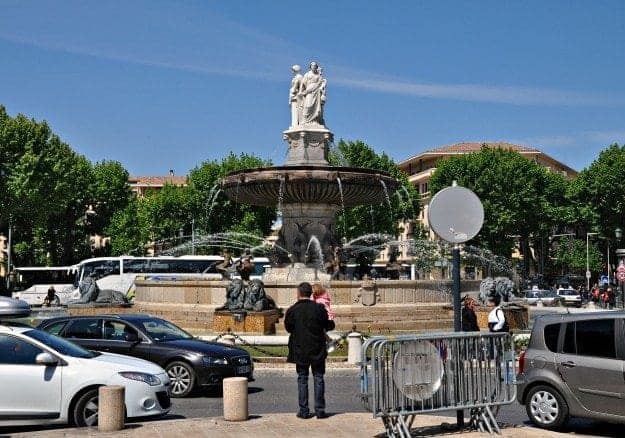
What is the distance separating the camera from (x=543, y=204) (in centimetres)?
6994

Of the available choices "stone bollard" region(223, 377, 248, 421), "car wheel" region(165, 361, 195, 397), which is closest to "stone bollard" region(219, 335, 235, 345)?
"car wheel" region(165, 361, 195, 397)

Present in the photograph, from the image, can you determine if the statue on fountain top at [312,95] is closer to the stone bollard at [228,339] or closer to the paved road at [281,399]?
the stone bollard at [228,339]

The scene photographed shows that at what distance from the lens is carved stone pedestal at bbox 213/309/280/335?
21578 millimetres

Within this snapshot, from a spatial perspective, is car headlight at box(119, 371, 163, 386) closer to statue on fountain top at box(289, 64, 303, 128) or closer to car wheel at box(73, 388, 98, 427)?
car wheel at box(73, 388, 98, 427)

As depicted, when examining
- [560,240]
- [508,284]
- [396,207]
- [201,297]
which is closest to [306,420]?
[201,297]

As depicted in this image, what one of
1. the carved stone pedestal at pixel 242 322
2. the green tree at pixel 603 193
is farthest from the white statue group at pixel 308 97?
the green tree at pixel 603 193

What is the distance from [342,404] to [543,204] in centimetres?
5998

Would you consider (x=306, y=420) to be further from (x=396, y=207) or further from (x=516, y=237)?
(x=516, y=237)

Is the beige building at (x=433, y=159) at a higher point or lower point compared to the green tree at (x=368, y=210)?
higher

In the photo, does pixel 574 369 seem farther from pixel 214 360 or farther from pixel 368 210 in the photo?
pixel 368 210

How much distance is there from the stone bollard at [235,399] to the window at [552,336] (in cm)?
372

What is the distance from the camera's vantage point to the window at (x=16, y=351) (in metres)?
10.2

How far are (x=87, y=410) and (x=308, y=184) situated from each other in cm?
1742

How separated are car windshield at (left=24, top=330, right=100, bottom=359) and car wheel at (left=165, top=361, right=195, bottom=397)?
2.42 meters
